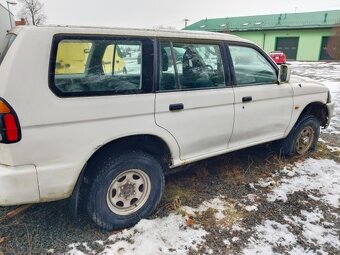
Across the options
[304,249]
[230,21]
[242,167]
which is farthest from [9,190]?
[230,21]

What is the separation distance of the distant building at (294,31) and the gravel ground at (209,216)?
102 ft

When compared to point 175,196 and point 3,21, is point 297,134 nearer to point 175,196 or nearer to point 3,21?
point 175,196

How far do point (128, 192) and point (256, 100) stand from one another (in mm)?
1954

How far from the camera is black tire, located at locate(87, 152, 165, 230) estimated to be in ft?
8.79

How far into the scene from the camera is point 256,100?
3.68 m

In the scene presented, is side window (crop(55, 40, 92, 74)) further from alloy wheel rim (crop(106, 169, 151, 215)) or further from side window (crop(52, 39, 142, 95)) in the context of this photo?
alloy wheel rim (crop(106, 169, 151, 215))

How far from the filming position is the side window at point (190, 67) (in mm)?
2940

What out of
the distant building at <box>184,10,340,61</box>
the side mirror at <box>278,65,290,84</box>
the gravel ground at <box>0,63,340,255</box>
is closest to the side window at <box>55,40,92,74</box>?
the gravel ground at <box>0,63,340,255</box>

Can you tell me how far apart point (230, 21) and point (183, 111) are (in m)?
42.3

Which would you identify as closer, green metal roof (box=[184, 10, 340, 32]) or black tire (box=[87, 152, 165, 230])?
black tire (box=[87, 152, 165, 230])

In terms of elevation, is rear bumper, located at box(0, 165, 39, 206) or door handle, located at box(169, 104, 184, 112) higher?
door handle, located at box(169, 104, 184, 112)

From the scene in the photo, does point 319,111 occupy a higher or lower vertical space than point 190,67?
lower

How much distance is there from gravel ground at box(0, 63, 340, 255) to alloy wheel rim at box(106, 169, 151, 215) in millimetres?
270

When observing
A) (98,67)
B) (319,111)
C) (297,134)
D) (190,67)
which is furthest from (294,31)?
(98,67)
